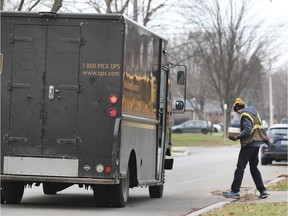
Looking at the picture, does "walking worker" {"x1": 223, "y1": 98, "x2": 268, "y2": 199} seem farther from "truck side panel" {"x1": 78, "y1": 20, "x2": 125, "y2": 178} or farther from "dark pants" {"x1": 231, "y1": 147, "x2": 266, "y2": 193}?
"truck side panel" {"x1": 78, "y1": 20, "x2": 125, "y2": 178}

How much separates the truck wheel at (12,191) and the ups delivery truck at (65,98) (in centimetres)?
91

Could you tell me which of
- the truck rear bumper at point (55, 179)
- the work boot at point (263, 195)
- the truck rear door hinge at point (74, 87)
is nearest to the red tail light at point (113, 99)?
the truck rear door hinge at point (74, 87)

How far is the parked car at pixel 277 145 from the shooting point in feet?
87.8

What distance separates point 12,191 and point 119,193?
6.26ft

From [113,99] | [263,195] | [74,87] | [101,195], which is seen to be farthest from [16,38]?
[263,195]

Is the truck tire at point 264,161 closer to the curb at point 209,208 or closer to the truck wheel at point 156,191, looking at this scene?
the truck wheel at point 156,191

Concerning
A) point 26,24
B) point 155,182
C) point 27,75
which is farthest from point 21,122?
point 155,182

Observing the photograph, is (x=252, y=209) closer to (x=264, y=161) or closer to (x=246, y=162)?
(x=246, y=162)

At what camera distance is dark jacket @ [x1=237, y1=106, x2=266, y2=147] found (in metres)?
14.1

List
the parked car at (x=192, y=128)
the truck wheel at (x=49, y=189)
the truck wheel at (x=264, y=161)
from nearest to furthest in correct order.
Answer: the truck wheel at (x=49, y=189)
the truck wheel at (x=264, y=161)
the parked car at (x=192, y=128)

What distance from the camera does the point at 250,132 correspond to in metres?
14.1

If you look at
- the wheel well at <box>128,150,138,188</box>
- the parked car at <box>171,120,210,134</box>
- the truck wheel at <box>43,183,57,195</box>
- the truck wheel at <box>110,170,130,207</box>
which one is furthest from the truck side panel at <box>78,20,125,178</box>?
the parked car at <box>171,120,210,134</box>

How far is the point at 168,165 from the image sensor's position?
50.1ft

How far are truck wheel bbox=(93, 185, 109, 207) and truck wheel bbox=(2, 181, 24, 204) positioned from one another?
1.30 metres
